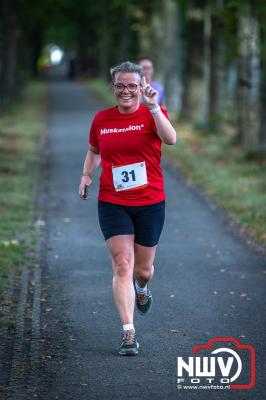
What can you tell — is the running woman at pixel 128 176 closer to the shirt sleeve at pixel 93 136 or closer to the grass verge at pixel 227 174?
the shirt sleeve at pixel 93 136

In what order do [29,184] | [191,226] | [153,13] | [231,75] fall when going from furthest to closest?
[231,75] → [153,13] → [29,184] → [191,226]

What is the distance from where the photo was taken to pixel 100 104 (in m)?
44.7

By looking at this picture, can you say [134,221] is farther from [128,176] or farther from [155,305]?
[155,305]

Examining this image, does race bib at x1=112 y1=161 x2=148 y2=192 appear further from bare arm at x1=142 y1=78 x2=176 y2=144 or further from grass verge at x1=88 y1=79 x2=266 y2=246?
grass verge at x1=88 y1=79 x2=266 y2=246

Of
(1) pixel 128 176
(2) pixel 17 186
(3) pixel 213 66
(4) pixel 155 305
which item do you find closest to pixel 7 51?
(3) pixel 213 66

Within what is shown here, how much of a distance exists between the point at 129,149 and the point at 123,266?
2.74 ft

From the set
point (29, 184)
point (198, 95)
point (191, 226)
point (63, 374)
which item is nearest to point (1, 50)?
point (198, 95)

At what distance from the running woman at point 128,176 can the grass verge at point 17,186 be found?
220 cm

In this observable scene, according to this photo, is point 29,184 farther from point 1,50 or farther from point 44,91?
point 44,91

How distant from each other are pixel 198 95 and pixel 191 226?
2050 cm

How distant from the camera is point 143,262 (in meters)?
7.54

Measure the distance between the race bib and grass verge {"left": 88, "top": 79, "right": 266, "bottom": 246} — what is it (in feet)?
16.3

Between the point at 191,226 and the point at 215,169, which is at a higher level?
the point at 191,226

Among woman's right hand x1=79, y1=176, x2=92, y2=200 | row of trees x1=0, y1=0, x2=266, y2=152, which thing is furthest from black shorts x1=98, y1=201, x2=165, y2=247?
row of trees x1=0, y1=0, x2=266, y2=152
